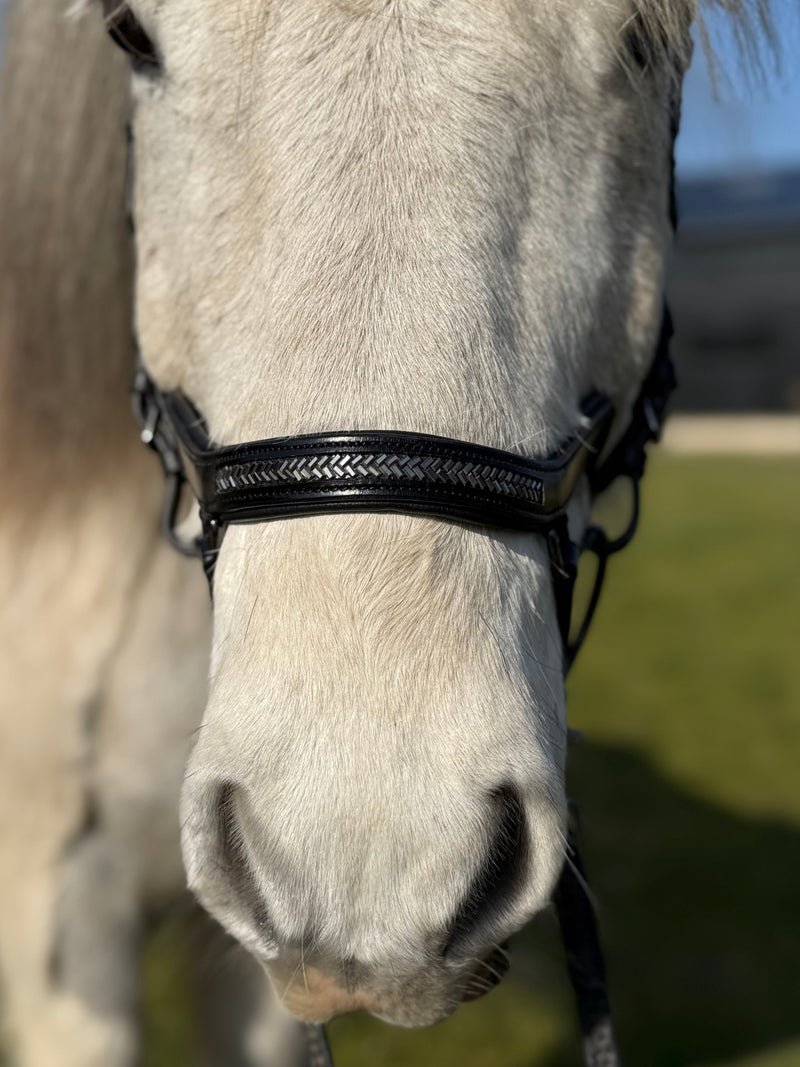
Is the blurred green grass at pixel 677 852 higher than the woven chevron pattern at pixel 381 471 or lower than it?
lower

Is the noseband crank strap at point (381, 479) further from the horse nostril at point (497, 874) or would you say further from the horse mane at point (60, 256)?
the horse mane at point (60, 256)

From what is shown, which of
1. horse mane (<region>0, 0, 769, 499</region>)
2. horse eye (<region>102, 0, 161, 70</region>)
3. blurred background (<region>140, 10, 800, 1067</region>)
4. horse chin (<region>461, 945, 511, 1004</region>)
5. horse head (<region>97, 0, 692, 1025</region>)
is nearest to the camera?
horse head (<region>97, 0, 692, 1025</region>)

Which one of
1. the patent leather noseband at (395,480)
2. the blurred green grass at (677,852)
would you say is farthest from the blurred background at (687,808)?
the patent leather noseband at (395,480)

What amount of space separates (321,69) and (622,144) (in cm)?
36

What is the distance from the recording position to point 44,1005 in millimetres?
1659

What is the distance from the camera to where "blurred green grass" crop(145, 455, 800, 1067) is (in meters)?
2.59

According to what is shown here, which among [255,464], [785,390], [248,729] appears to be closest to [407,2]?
[255,464]

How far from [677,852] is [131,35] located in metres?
3.12

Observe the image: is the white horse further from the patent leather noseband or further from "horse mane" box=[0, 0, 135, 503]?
"horse mane" box=[0, 0, 135, 503]

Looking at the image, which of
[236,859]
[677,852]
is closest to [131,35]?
[236,859]

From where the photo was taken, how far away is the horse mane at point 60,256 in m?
1.58

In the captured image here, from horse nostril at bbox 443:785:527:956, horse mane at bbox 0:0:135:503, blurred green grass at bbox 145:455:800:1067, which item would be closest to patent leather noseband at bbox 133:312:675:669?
horse nostril at bbox 443:785:527:956

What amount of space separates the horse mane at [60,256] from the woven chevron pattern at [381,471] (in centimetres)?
82

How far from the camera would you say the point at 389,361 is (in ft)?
2.96
